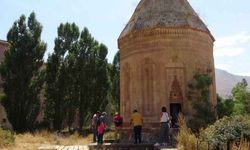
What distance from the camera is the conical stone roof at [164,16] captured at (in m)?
Answer: 19.3

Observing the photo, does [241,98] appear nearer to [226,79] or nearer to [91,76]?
[91,76]

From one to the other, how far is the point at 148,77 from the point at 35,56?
12.7m

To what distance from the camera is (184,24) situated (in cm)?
1917

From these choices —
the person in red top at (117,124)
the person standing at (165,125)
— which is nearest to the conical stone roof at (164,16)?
the person in red top at (117,124)

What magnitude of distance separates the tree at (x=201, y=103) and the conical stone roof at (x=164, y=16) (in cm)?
308

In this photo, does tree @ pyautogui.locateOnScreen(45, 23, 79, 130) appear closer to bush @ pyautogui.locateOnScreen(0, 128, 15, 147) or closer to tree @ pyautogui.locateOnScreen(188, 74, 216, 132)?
bush @ pyautogui.locateOnScreen(0, 128, 15, 147)

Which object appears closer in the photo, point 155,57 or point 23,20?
point 155,57

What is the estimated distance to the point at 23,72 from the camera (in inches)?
1087

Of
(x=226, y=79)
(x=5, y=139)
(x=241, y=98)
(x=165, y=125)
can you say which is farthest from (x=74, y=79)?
(x=226, y=79)

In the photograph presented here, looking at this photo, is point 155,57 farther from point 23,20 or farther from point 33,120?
point 23,20

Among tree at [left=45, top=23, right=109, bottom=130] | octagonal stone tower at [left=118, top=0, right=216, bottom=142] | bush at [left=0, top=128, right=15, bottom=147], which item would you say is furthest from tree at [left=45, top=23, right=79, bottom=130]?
bush at [left=0, top=128, right=15, bottom=147]

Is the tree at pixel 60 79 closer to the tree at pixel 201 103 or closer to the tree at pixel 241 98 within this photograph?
the tree at pixel 201 103

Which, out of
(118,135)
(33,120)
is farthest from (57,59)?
(118,135)

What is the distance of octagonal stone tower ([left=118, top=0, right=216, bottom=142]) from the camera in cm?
1859
